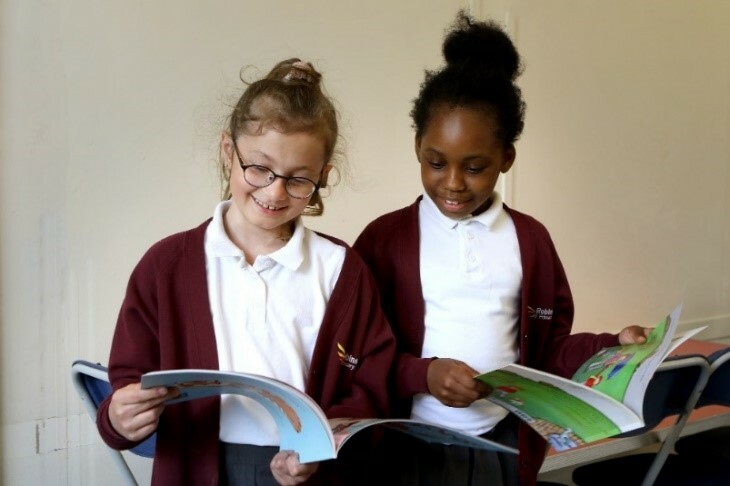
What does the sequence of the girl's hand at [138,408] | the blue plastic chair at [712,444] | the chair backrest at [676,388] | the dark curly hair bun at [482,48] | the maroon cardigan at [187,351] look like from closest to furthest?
the girl's hand at [138,408]
the maroon cardigan at [187,351]
the dark curly hair bun at [482,48]
the chair backrest at [676,388]
the blue plastic chair at [712,444]

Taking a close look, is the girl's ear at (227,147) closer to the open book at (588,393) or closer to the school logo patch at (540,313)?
the open book at (588,393)

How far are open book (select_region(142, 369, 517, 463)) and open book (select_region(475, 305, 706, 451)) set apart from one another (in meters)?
0.15

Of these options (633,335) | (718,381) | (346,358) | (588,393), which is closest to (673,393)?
(718,381)

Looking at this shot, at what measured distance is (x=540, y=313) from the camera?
1.34 meters

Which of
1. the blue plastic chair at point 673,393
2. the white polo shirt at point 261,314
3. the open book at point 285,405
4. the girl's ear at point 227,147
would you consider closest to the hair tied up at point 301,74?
the girl's ear at point 227,147

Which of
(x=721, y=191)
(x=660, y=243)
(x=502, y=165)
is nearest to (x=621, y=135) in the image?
(x=660, y=243)

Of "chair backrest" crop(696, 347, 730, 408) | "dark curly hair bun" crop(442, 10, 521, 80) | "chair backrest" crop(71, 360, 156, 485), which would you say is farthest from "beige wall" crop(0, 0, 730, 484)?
"chair backrest" crop(696, 347, 730, 408)

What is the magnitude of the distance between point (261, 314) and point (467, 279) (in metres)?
0.40

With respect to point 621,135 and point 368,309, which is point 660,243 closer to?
point 621,135

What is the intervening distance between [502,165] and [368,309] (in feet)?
1.25

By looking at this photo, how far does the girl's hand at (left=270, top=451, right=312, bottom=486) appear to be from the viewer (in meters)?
0.92

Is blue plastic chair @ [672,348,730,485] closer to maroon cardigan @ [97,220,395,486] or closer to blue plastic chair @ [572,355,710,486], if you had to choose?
blue plastic chair @ [572,355,710,486]

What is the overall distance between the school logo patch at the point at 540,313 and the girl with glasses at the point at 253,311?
0.34 meters

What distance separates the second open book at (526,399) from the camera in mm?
838
